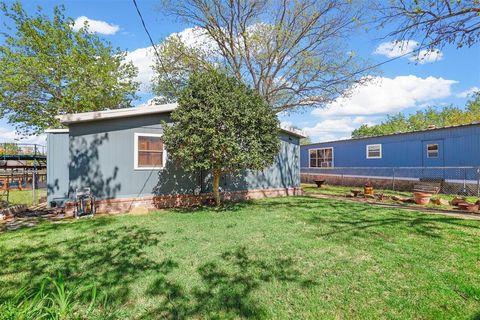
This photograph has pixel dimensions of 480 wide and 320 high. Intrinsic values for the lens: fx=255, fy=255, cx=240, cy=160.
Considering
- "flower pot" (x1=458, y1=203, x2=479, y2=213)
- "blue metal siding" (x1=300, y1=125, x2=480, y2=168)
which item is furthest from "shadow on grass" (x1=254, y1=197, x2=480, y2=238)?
"blue metal siding" (x1=300, y1=125, x2=480, y2=168)

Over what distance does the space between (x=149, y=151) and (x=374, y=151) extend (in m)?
13.4

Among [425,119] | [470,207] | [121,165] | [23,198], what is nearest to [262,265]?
[121,165]

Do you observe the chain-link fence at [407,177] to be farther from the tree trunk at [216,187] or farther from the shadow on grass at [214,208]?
the tree trunk at [216,187]

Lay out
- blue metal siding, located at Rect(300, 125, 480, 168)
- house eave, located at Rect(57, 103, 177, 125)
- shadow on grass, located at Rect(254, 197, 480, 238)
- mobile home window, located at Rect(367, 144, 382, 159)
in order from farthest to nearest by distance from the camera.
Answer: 1. mobile home window, located at Rect(367, 144, 382, 159)
2. blue metal siding, located at Rect(300, 125, 480, 168)
3. house eave, located at Rect(57, 103, 177, 125)
4. shadow on grass, located at Rect(254, 197, 480, 238)

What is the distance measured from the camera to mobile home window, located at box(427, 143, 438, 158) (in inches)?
501

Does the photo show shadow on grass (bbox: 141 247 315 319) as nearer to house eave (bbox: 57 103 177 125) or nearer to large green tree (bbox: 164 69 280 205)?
large green tree (bbox: 164 69 280 205)

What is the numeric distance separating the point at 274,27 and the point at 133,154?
43.0ft

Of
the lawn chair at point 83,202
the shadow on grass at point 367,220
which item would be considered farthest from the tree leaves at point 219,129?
the lawn chair at point 83,202

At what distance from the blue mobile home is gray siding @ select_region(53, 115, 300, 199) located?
1141 centimetres

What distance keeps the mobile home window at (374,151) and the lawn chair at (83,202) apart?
15131 mm

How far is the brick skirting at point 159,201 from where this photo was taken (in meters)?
8.05

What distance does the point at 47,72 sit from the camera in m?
16.8

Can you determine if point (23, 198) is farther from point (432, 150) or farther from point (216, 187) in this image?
point (432, 150)

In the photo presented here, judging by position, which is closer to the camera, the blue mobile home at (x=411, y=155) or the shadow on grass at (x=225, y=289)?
the shadow on grass at (x=225, y=289)
